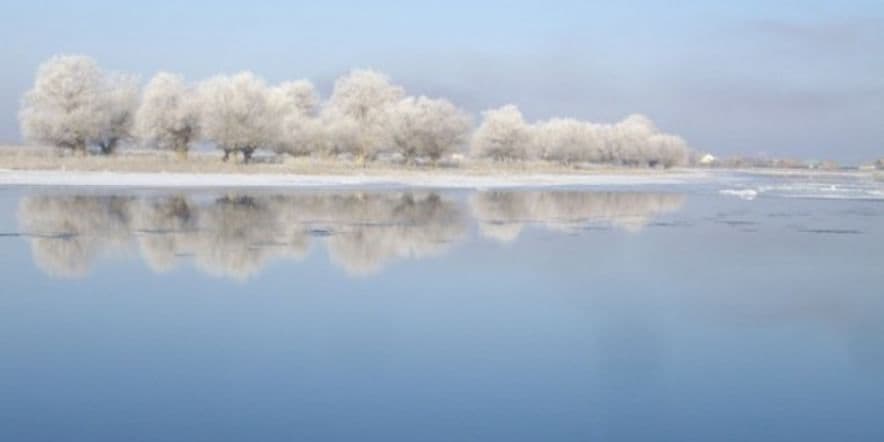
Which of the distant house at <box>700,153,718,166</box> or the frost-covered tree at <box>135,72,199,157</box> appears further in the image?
the distant house at <box>700,153,718,166</box>

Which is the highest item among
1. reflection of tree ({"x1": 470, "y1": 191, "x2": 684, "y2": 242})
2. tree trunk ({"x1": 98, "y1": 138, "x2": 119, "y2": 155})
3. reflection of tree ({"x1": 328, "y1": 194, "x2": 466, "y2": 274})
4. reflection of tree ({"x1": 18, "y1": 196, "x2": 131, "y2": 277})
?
tree trunk ({"x1": 98, "y1": 138, "x2": 119, "y2": 155})

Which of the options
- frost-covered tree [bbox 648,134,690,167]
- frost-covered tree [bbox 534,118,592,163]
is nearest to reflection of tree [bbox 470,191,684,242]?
frost-covered tree [bbox 534,118,592,163]

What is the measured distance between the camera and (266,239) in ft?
56.0

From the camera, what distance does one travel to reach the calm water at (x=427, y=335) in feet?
21.2

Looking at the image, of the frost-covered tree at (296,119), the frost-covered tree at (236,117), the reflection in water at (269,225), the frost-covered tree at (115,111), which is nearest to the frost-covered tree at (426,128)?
the frost-covered tree at (296,119)

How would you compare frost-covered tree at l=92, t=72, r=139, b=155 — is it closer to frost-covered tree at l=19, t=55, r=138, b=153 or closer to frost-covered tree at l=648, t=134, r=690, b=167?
frost-covered tree at l=19, t=55, r=138, b=153

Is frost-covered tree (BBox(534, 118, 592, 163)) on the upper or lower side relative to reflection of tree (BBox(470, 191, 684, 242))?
upper

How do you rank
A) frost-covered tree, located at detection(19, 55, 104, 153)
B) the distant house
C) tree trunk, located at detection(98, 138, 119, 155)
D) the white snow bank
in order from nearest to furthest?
the white snow bank → frost-covered tree, located at detection(19, 55, 104, 153) → tree trunk, located at detection(98, 138, 119, 155) → the distant house

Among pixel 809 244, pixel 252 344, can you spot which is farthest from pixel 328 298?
pixel 809 244

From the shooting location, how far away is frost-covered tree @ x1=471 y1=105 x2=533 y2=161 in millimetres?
75500

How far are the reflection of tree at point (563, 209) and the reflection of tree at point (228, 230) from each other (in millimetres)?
1148

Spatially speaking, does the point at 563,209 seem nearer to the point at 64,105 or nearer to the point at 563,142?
the point at 64,105

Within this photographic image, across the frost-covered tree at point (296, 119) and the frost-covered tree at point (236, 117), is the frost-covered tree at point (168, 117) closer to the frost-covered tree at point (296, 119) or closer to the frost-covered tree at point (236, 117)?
the frost-covered tree at point (236, 117)

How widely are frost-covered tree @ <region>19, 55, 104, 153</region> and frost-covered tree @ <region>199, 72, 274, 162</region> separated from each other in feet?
19.6
